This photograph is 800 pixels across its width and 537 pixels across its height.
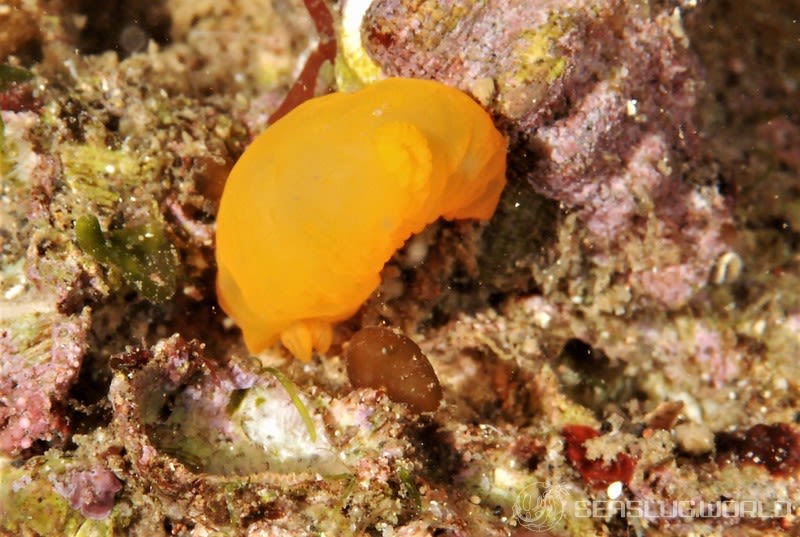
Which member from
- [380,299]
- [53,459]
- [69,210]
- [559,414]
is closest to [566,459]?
[559,414]

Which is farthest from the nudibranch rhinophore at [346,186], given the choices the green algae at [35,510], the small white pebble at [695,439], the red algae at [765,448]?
the red algae at [765,448]

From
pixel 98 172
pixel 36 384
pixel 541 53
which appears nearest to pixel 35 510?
pixel 36 384

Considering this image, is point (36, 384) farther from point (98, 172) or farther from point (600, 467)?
point (600, 467)

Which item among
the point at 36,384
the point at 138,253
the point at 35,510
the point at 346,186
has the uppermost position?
the point at 346,186

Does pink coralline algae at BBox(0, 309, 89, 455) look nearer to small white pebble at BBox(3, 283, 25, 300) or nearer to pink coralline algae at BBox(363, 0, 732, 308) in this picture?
small white pebble at BBox(3, 283, 25, 300)

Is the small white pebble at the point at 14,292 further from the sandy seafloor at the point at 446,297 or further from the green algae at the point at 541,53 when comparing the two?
the green algae at the point at 541,53

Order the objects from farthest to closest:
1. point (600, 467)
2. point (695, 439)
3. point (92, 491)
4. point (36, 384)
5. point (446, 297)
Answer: point (446, 297), point (695, 439), point (600, 467), point (36, 384), point (92, 491)
